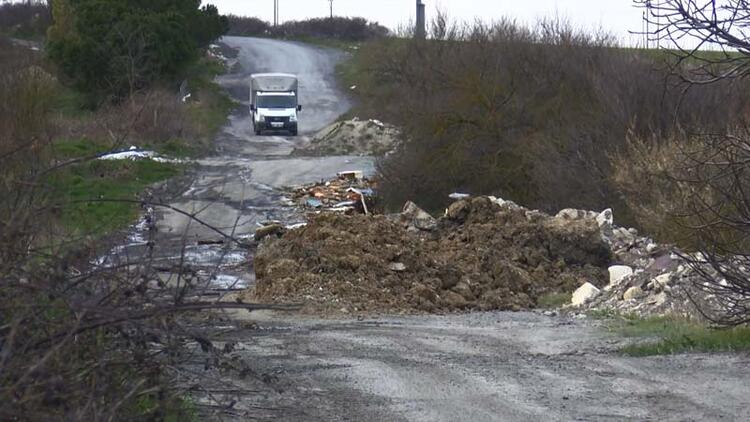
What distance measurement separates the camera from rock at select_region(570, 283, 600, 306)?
61.9 ft

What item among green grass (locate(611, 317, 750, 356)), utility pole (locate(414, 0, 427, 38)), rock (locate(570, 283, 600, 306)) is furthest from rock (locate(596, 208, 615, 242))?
utility pole (locate(414, 0, 427, 38))

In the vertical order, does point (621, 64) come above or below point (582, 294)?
above

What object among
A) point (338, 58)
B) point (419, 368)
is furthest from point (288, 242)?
point (338, 58)

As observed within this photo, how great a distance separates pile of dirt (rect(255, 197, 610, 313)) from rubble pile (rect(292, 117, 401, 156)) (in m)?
25.5

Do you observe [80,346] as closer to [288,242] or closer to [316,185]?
[288,242]

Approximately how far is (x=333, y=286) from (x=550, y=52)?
1773 cm

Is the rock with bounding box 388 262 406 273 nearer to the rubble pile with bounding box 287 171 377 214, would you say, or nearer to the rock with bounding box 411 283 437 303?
the rock with bounding box 411 283 437 303

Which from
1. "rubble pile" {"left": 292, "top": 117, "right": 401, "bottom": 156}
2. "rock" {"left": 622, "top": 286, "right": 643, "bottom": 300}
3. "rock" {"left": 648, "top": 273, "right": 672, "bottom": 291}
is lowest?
"rubble pile" {"left": 292, "top": 117, "right": 401, "bottom": 156}

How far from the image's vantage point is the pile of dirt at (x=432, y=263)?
1930cm

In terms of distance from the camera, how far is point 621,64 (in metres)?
32.0

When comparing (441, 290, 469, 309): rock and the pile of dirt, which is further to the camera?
(441, 290, 469, 309): rock

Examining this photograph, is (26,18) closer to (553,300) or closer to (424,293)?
(424,293)

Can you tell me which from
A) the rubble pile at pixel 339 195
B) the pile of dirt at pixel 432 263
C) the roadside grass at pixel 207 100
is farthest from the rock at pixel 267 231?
the roadside grass at pixel 207 100

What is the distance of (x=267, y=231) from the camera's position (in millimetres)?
26219
